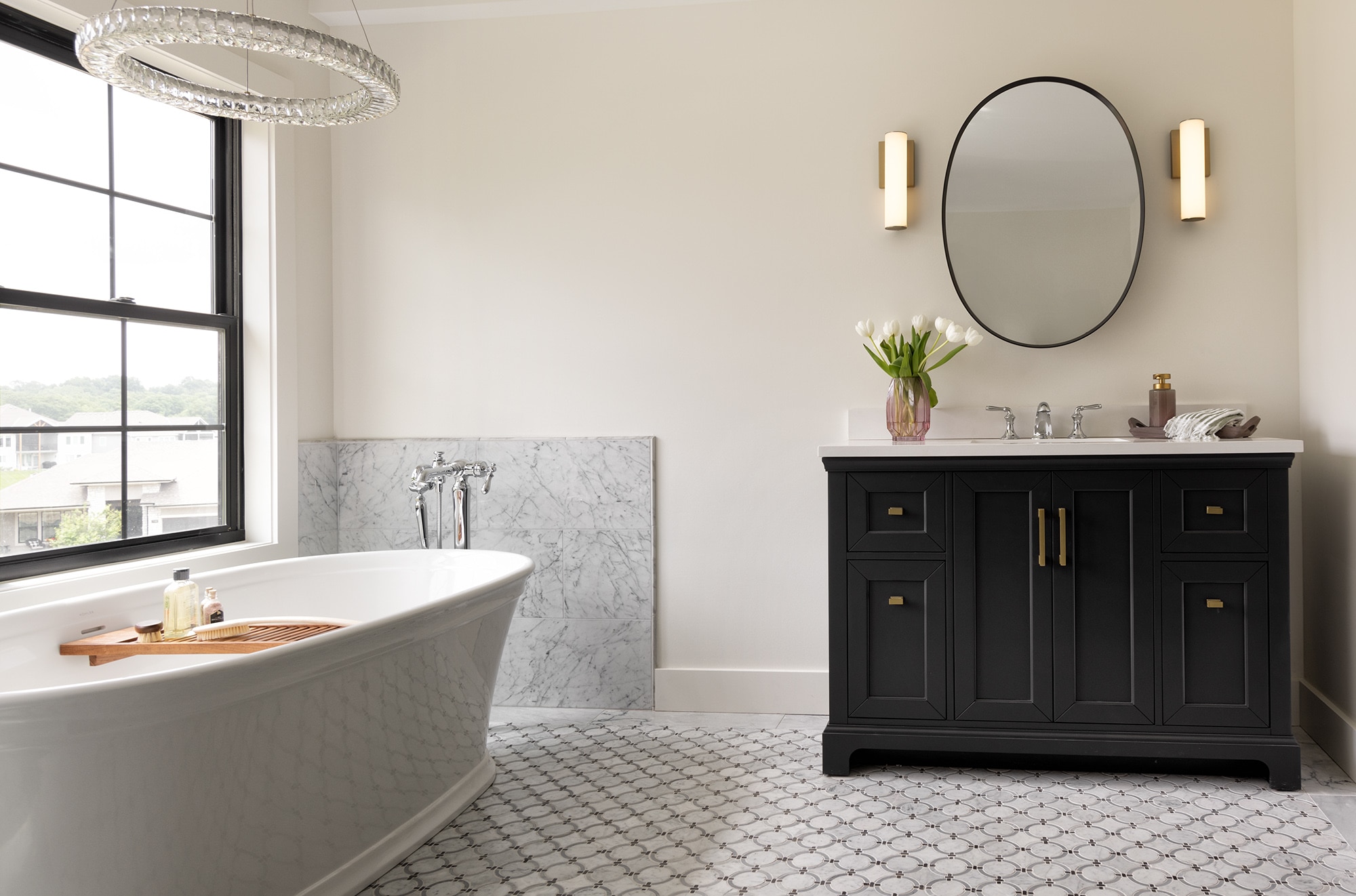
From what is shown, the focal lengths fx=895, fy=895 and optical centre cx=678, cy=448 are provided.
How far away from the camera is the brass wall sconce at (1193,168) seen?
114 inches

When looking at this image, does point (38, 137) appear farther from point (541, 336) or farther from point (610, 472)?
point (610, 472)

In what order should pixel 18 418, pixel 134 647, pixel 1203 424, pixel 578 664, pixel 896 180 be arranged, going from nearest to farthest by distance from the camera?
pixel 134 647 < pixel 18 418 < pixel 1203 424 < pixel 896 180 < pixel 578 664

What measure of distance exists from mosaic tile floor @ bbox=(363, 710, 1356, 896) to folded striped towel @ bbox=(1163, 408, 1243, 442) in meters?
0.98

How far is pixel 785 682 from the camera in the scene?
322 cm

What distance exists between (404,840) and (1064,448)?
203 cm

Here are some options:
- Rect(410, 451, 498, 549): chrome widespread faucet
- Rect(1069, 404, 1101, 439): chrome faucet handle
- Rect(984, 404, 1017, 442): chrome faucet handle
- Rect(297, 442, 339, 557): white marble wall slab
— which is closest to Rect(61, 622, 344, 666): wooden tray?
Rect(410, 451, 498, 549): chrome widespread faucet

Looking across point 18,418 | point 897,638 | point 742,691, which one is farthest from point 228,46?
point 742,691

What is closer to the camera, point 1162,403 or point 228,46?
point 228,46

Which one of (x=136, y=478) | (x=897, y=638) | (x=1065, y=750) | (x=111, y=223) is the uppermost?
(x=111, y=223)

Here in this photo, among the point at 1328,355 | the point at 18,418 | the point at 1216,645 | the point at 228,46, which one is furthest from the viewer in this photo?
the point at 1328,355

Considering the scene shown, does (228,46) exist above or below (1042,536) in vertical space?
above

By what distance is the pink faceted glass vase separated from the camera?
2.92m

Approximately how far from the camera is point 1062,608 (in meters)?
2.56

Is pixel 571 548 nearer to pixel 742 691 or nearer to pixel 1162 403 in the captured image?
pixel 742 691
